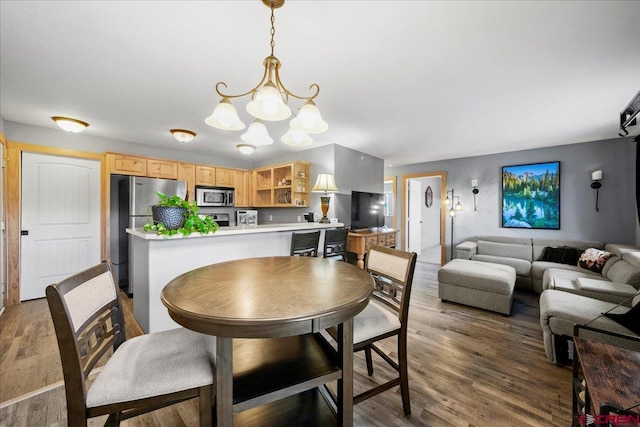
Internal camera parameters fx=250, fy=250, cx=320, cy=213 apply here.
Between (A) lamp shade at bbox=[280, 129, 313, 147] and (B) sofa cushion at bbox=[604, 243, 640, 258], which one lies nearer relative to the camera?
(A) lamp shade at bbox=[280, 129, 313, 147]

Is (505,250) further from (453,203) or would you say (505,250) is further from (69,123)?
(69,123)

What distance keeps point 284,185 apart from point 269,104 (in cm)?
326

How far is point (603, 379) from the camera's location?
109 cm

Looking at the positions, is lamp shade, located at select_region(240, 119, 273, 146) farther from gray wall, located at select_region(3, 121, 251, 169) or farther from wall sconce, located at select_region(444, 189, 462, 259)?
wall sconce, located at select_region(444, 189, 462, 259)

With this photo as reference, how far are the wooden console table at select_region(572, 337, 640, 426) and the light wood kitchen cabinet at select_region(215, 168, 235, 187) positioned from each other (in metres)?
5.21

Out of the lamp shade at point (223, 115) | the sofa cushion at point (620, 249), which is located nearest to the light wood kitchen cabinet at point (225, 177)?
the lamp shade at point (223, 115)

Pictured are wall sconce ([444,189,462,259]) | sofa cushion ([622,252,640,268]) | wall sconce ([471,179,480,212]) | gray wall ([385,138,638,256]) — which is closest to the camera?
sofa cushion ([622,252,640,268])

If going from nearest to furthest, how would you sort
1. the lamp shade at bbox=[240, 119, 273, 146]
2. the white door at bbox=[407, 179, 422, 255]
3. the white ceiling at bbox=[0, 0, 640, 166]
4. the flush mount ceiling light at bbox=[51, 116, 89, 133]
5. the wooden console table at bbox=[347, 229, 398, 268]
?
the white ceiling at bbox=[0, 0, 640, 166], the lamp shade at bbox=[240, 119, 273, 146], the flush mount ceiling light at bbox=[51, 116, 89, 133], the wooden console table at bbox=[347, 229, 398, 268], the white door at bbox=[407, 179, 422, 255]

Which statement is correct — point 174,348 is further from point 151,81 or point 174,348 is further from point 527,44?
point 527,44

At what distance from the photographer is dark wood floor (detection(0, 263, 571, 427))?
1.50 meters

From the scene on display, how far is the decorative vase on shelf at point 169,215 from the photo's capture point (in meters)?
1.95

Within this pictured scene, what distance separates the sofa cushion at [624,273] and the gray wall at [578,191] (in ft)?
4.27

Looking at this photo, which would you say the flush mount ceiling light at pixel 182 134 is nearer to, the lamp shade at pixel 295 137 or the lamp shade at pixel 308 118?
the lamp shade at pixel 295 137

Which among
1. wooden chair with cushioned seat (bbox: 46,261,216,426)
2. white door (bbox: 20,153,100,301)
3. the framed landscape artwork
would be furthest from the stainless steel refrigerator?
the framed landscape artwork
